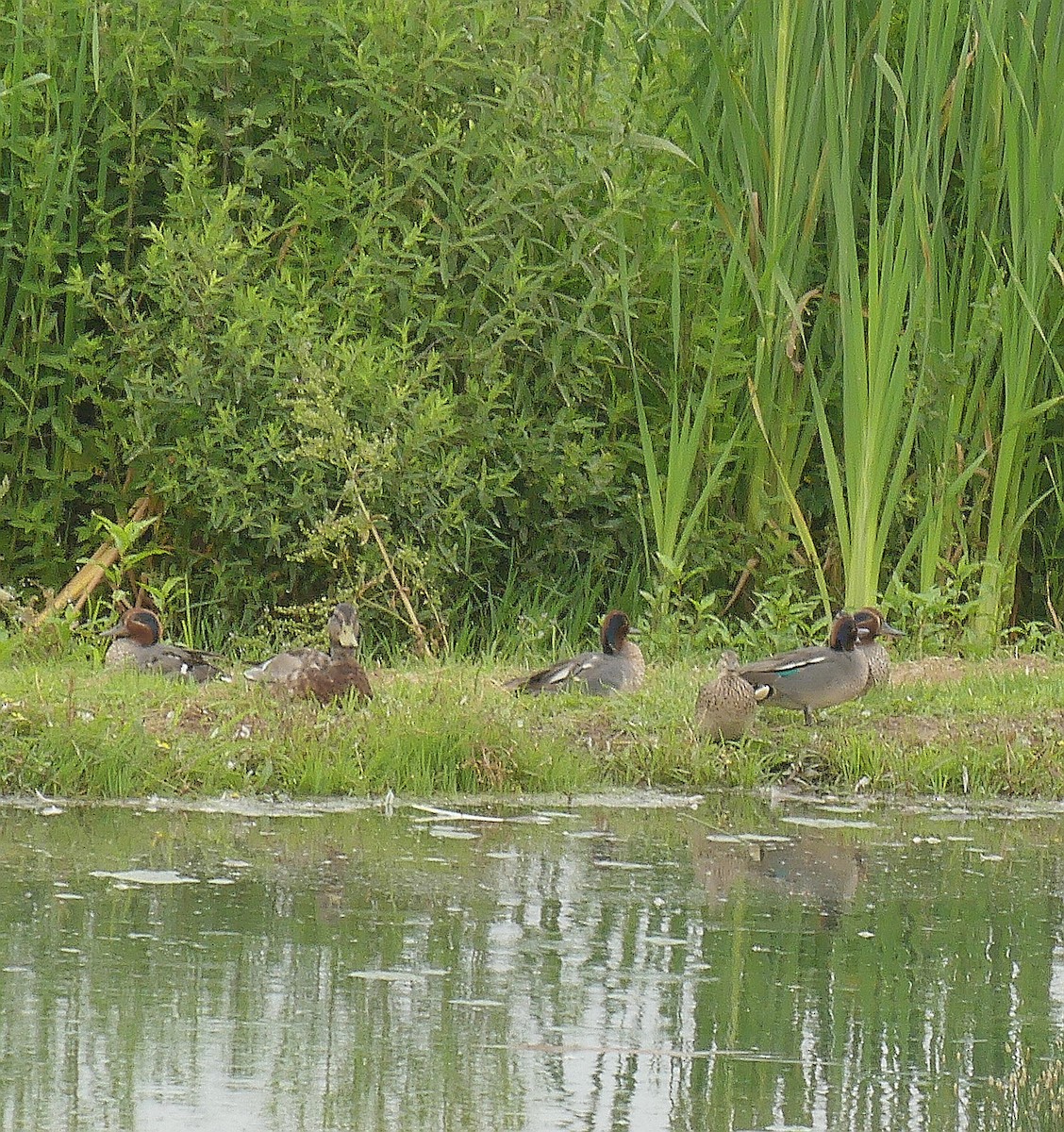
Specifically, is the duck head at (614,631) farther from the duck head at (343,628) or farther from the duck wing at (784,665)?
the duck head at (343,628)

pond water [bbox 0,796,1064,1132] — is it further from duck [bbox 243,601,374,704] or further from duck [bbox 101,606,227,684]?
duck [bbox 101,606,227,684]

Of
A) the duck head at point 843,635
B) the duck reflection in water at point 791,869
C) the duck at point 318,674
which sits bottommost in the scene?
the duck reflection in water at point 791,869

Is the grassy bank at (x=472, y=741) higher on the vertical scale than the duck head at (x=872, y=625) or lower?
lower

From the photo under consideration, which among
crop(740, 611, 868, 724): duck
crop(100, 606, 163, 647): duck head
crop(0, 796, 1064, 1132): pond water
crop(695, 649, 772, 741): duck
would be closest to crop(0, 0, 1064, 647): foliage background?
crop(100, 606, 163, 647): duck head

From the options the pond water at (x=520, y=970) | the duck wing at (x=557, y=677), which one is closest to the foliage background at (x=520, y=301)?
the duck wing at (x=557, y=677)

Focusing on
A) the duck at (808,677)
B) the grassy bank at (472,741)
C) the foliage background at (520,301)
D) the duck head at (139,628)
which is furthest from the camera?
the foliage background at (520,301)

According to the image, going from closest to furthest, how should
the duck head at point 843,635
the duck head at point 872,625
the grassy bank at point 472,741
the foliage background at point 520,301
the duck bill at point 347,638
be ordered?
the grassy bank at point 472,741 < the duck bill at point 347,638 < the duck head at point 843,635 < the duck head at point 872,625 < the foliage background at point 520,301

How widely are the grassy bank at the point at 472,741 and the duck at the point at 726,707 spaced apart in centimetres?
7

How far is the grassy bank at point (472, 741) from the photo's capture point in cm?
789

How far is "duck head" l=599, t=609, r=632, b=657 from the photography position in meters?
9.65

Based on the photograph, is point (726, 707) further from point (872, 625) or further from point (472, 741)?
point (872, 625)

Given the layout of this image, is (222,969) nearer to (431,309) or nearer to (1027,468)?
(431,309)

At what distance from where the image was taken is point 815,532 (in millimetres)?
12031

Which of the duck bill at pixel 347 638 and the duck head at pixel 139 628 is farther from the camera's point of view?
the duck head at pixel 139 628
